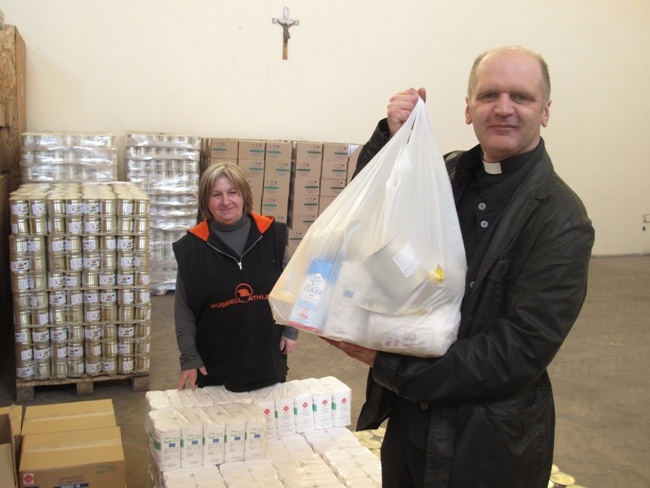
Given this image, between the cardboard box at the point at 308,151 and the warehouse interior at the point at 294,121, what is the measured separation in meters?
0.03

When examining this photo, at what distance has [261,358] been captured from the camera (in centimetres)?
352

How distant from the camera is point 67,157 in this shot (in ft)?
23.1

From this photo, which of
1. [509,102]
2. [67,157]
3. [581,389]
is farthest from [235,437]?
[67,157]

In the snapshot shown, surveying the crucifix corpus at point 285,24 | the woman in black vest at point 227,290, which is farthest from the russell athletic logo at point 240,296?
the crucifix corpus at point 285,24

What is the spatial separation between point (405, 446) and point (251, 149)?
665 centimetres

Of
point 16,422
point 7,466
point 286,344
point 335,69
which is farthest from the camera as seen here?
point 335,69

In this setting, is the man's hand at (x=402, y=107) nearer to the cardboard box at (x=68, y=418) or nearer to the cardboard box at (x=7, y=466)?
the cardboard box at (x=7, y=466)

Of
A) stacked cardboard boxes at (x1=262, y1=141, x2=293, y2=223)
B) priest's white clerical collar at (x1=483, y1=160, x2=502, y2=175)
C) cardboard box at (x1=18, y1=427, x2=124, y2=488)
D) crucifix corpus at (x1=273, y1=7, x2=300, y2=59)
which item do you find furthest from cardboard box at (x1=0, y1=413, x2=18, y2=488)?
crucifix corpus at (x1=273, y1=7, x2=300, y2=59)

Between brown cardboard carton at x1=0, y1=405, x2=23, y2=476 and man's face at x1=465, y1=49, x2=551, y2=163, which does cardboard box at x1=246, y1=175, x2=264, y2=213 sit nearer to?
brown cardboard carton at x1=0, y1=405, x2=23, y2=476

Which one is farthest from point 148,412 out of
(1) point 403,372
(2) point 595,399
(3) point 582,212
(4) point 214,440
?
(2) point 595,399

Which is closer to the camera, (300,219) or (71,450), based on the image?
(71,450)

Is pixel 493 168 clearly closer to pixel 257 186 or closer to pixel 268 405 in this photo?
pixel 268 405

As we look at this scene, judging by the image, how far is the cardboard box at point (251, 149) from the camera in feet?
27.1

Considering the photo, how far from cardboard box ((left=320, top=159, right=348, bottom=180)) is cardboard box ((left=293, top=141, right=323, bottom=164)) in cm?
13
